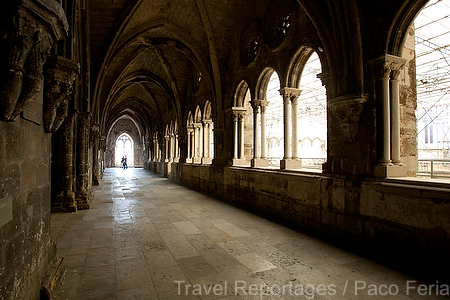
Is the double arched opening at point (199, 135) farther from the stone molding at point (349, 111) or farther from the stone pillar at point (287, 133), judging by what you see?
the stone molding at point (349, 111)

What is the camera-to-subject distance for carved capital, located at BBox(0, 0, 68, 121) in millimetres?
1455

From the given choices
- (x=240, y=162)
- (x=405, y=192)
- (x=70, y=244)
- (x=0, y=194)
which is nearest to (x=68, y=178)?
(x=70, y=244)

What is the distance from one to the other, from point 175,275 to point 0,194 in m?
1.74

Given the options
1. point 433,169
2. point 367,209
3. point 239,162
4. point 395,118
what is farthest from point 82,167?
point 433,169

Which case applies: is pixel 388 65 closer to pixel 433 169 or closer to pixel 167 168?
pixel 433 169

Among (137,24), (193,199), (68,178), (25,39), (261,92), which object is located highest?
(137,24)

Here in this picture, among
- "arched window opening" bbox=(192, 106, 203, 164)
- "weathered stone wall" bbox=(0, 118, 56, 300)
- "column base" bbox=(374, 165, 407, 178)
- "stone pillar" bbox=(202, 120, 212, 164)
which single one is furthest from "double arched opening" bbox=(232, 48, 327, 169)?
"weathered stone wall" bbox=(0, 118, 56, 300)

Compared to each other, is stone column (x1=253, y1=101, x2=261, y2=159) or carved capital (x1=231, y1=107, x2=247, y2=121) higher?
carved capital (x1=231, y1=107, x2=247, y2=121)

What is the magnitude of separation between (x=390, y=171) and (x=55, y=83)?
390 centimetres

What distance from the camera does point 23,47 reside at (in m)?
1.52

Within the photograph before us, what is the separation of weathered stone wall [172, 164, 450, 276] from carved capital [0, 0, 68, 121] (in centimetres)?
365

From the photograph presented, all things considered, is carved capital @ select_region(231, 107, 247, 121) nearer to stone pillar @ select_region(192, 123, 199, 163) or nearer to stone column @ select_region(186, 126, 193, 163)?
stone pillar @ select_region(192, 123, 199, 163)

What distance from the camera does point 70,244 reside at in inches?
146

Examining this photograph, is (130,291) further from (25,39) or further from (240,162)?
(240,162)
